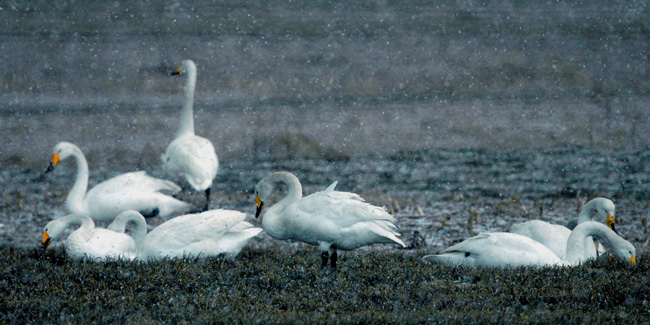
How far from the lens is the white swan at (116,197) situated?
977 cm

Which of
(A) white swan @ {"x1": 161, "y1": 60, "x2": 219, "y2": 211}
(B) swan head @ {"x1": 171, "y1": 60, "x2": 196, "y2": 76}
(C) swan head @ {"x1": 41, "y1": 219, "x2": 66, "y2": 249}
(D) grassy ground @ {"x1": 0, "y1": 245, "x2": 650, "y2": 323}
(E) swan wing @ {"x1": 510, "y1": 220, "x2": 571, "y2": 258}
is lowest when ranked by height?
(D) grassy ground @ {"x1": 0, "y1": 245, "x2": 650, "y2": 323}

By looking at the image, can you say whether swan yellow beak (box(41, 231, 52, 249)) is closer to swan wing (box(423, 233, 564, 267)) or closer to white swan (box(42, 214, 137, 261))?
white swan (box(42, 214, 137, 261))

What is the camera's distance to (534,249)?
727 cm

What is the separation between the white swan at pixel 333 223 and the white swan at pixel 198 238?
16.5 inches

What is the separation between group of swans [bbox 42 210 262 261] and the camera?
7.43m

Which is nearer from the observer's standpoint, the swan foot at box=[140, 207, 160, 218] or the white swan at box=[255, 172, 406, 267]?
the white swan at box=[255, 172, 406, 267]

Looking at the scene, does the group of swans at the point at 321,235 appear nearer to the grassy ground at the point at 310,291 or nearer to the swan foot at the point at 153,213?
the grassy ground at the point at 310,291

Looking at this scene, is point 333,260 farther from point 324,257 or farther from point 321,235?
point 321,235

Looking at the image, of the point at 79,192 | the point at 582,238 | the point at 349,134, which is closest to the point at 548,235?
the point at 582,238

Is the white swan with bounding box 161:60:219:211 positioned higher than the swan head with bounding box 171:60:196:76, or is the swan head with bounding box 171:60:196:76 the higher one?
the swan head with bounding box 171:60:196:76

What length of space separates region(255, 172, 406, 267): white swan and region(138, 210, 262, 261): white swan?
1.38ft

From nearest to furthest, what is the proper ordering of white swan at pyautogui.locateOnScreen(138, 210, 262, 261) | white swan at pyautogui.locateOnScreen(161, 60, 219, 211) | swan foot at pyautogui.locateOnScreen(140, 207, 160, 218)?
white swan at pyautogui.locateOnScreen(138, 210, 262, 261) → swan foot at pyautogui.locateOnScreen(140, 207, 160, 218) → white swan at pyautogui.locateOnScreen(161, 60, 219, 211)

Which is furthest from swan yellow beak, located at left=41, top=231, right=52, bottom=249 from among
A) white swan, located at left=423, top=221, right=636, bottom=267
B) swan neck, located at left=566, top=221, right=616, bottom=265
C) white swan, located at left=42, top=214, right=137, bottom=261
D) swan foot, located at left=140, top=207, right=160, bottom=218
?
swan neck, located at left=566, top=221, right=616, bottom=265

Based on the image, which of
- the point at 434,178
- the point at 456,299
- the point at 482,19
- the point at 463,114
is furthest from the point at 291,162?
the point at 482,19
